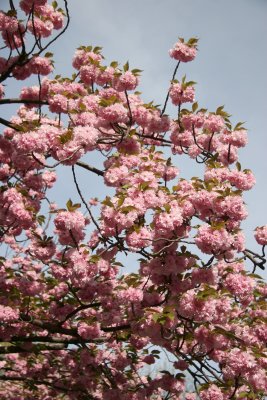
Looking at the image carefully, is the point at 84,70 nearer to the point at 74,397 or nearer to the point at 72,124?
the point at 72,124

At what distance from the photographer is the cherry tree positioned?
15.4 feet

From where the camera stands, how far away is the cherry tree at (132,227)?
4699 millimetres

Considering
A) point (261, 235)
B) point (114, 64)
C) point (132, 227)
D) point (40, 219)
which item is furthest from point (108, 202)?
point (114, 64)

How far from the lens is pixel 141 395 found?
22.4 feet

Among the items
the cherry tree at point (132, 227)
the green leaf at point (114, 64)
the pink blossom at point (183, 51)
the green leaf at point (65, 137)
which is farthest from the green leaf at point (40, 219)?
the pink blossom at point (183, 51)

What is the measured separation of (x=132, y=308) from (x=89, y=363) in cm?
295

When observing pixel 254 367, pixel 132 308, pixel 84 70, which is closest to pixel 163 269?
pixel 132 308

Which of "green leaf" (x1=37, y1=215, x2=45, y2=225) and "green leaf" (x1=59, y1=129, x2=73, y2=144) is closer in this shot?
"green leaf" (x1=59, y1=129, x2=73, y2=144)

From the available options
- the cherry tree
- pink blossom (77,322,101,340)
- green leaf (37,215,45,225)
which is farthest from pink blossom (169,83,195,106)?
pink blossom (77,322,101,340)

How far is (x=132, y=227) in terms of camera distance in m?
4.78

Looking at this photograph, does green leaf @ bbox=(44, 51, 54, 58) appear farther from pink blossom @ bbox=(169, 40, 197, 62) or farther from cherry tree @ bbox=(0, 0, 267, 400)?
pink blossom @ bbox=(169, 40, 197, 62)

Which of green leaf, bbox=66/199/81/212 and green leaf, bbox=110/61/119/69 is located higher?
green leaf, bbox=110/61/119/69

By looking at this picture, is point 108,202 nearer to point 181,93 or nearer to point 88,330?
point 88,330

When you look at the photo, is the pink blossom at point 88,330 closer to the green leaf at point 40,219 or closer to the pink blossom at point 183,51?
the green leaf at point 40,219
